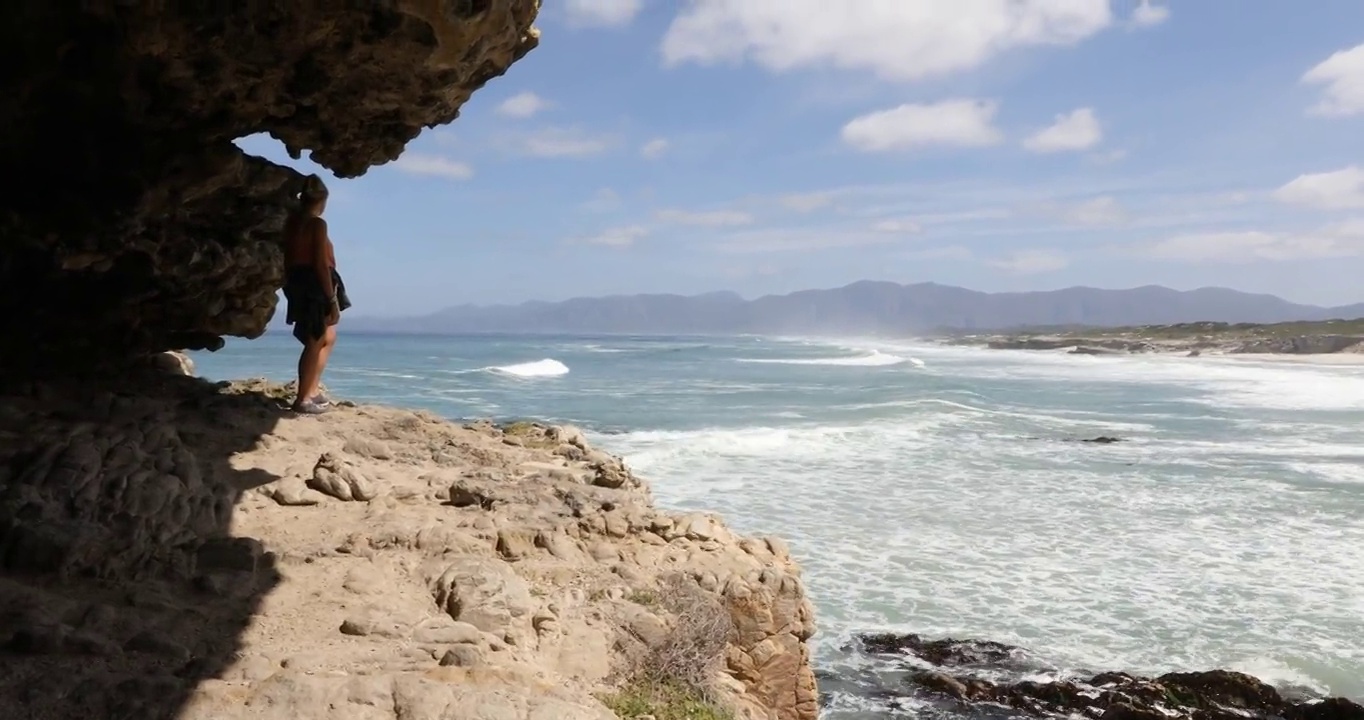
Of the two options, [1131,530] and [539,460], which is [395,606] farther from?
[1131,530]

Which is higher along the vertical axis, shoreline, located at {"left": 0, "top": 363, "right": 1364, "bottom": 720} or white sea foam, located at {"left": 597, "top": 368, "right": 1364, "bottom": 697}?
shoreline, located at {"left": 0, "top": 363, "right": 1364, "bottom": 720}

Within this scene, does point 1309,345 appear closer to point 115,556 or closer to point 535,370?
point 535,370

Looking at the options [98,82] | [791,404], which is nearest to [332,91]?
[98,82]

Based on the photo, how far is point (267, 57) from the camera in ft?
17.9

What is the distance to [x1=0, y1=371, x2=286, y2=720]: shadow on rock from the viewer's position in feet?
11.8

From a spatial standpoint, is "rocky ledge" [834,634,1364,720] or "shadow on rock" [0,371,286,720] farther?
"rocky ledge" [834,634,1364,720]

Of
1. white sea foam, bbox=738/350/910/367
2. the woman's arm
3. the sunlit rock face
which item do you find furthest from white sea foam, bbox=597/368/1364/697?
white sea foam, bbox=738/350/910/367

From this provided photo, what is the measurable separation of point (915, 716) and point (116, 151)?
25.7 feet

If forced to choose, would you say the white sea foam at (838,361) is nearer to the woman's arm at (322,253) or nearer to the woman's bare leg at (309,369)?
the woman's bare leg at (309,369)

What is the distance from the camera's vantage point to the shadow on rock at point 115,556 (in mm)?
3607

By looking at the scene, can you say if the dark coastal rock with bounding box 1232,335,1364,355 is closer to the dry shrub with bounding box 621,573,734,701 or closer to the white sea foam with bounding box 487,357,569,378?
the white sea foam with bounding box 487,357,569,378

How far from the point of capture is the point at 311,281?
7.53 m

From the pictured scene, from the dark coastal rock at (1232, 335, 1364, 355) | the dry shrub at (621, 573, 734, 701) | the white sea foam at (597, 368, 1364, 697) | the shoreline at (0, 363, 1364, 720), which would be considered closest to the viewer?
the shoreline at (0, 363, 1364, 720)

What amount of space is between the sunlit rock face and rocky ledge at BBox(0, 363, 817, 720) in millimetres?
717
